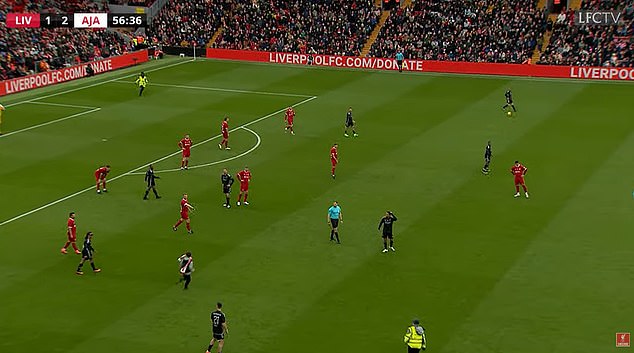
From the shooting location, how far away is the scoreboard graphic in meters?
77.9

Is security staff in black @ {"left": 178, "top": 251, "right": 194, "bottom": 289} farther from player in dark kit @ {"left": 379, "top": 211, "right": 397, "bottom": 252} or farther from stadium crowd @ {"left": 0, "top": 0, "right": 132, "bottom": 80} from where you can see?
stadium crowd @ {"left": 0, "top": 0, "right": 132, "bottom": 80}

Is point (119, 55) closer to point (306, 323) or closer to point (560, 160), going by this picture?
point (560, 160)

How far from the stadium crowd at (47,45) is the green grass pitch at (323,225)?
6.35 meters

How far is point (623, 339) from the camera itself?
99.6ft

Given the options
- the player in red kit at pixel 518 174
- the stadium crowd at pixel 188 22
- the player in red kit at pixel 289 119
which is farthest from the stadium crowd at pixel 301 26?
the player in red kit at pixel 518 174

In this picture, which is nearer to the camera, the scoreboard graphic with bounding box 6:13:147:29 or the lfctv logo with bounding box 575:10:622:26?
the scoreboard graphic with bounding box 6:13:147:29

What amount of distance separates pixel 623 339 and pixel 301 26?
205 ft

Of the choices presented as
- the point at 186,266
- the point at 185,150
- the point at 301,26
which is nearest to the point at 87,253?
the point at 186,266

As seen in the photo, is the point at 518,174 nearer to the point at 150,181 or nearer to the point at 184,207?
the point at 184,207

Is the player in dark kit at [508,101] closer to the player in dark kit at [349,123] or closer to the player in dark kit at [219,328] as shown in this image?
the player in dark kit at [349,123]

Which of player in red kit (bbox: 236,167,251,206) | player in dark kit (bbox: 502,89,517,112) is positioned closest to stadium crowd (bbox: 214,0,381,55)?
player in dark kit (bbox: 502,89,517,112)

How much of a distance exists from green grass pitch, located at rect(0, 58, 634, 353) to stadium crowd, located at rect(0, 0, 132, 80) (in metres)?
6.35

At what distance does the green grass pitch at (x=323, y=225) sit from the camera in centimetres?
3155

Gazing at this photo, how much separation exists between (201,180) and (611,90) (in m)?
35.9
